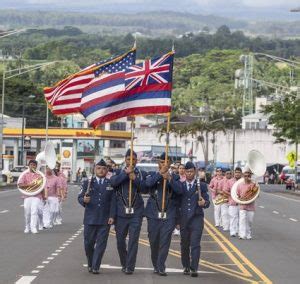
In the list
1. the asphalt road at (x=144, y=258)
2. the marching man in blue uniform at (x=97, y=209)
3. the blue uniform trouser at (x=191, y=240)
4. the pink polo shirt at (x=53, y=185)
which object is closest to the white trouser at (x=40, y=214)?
the asphalt road at (x=144, y=258)

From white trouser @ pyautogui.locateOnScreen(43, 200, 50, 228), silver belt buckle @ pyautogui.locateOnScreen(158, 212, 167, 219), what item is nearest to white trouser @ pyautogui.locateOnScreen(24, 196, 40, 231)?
white trouser @ pyautogui.locateOnScreen(43, 200, 50, 228)

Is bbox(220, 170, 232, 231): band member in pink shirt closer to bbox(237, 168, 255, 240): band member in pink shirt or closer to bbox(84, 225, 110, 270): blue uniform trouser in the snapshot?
bbox(237, 168, 255, 240): band member in pink shirt

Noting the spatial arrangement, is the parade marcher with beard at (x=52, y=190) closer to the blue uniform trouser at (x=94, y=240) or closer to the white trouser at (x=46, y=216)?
the white trouser at (x=46, y=216)

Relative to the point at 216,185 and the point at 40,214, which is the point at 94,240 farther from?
the point at 216,185

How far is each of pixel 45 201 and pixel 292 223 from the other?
10.3 m

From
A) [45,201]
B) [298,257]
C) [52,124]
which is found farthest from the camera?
[52,124]

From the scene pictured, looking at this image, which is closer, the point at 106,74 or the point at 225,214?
the point at 106,74

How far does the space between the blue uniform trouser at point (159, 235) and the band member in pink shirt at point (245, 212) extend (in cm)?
1041

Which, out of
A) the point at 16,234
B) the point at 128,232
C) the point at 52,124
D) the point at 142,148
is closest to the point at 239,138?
the point at 142,148

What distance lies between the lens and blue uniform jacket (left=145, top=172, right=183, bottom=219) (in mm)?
20656

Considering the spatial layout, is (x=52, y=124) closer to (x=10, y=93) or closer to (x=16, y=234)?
(x=10, y=93)

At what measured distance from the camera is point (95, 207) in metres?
21.0

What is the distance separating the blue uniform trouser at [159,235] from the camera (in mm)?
20672

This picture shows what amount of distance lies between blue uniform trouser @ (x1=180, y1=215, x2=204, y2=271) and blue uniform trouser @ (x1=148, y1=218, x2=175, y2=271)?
30 cm
